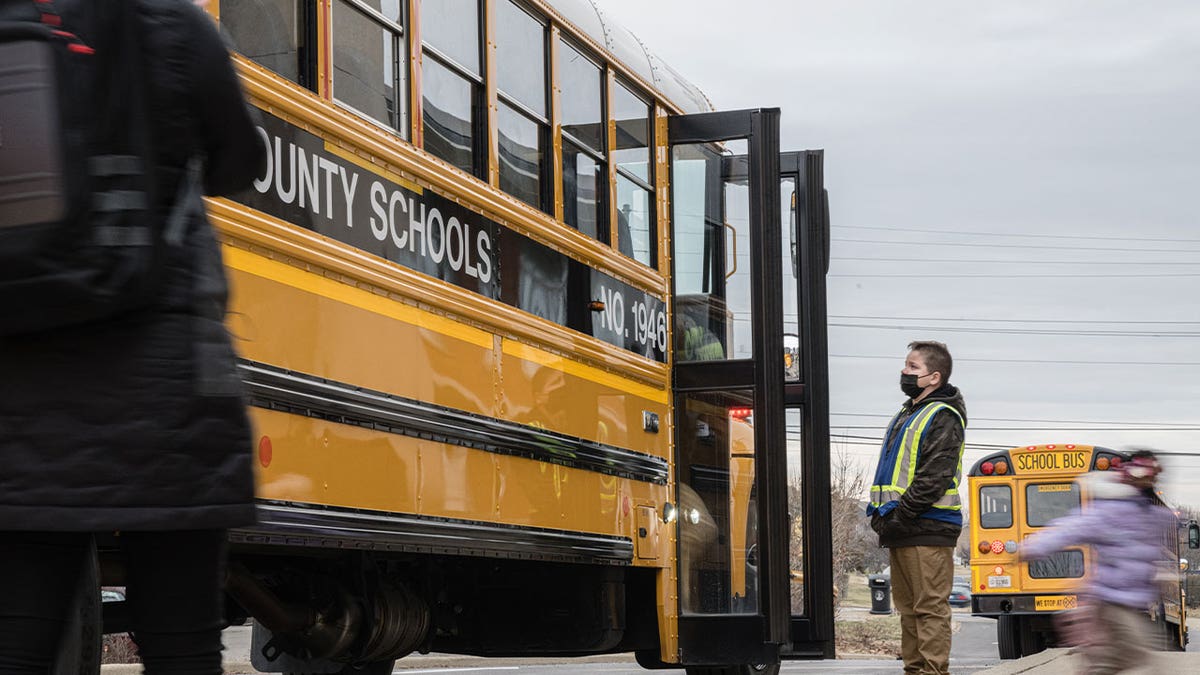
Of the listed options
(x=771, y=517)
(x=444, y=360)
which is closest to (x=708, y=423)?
(x=771, y=517)

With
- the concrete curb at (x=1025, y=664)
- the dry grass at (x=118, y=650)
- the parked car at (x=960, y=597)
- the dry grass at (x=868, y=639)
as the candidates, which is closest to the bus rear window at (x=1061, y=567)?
the dry grass at (x=868, y=639)

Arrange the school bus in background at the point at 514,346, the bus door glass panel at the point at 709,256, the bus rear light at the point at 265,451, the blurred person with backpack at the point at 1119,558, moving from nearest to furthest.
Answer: the bus rear light at the point at 265,451, the school bus in background at the point at 514,346, the blurred person with backpack at the point at 1119,558, the bus door glass panel at the point at 709,256

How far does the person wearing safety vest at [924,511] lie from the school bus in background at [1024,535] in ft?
35.0

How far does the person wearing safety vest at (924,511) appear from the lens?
6059 mm

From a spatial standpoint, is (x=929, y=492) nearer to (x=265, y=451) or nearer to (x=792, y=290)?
(x=792, y=290)

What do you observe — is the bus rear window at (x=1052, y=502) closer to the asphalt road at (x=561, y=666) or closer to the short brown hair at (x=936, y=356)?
the asphalt road at (x=561, y=666)

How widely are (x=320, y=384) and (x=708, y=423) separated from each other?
10.2 ft

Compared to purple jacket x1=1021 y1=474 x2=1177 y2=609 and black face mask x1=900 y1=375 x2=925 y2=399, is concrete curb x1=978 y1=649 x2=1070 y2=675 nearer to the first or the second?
black face mask x1=900 y1=375 x2=925 y2=399

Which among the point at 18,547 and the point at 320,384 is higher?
the point at 320,384

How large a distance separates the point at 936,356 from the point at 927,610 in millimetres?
971

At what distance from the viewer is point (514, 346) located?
524 centimetres

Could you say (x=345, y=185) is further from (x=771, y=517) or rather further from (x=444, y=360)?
(x=771, y=517)

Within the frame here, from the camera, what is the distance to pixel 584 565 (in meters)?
6.22

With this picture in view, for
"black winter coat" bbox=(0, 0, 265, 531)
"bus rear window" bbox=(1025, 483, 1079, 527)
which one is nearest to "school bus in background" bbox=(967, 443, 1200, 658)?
"bus rear window" bbox=(1025, 483, 1079, 527)
